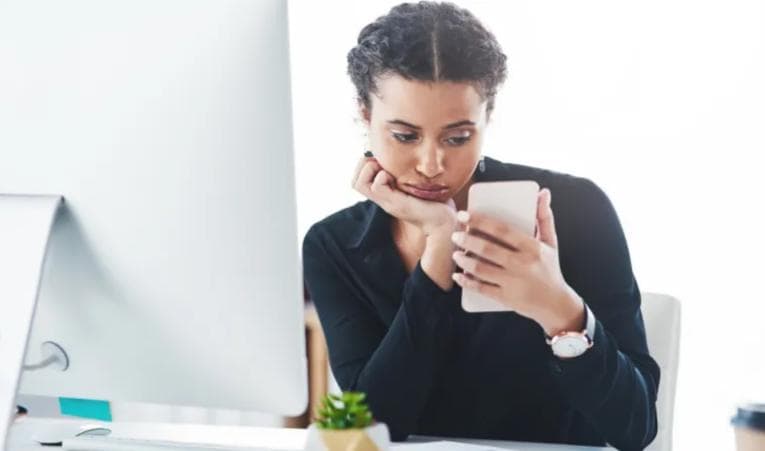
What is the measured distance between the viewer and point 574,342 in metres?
1.72

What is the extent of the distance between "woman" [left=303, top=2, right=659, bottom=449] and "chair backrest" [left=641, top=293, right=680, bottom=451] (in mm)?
26

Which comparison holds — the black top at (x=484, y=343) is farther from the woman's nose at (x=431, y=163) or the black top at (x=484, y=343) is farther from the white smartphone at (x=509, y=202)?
the white smartphone at (x=509, y=202)

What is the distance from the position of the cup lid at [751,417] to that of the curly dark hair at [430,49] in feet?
2.29

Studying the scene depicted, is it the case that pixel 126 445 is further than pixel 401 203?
No

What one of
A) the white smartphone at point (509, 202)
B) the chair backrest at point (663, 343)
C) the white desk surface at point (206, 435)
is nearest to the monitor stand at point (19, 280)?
the white desk surface at point (206, 435)

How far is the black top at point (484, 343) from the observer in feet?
6.01

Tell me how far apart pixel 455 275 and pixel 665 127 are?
64cm

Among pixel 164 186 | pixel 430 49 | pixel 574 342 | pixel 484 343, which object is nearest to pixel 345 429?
pixel 164 186

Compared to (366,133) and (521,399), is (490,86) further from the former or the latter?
(521,399)

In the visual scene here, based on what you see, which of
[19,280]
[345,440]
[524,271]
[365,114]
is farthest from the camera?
[365,114]

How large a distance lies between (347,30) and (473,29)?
458mm

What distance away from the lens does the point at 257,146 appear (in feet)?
3.56

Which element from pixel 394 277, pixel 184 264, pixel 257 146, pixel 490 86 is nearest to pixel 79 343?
pixel 184 264

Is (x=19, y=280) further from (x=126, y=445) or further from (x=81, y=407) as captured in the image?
(x=81, y=407)
